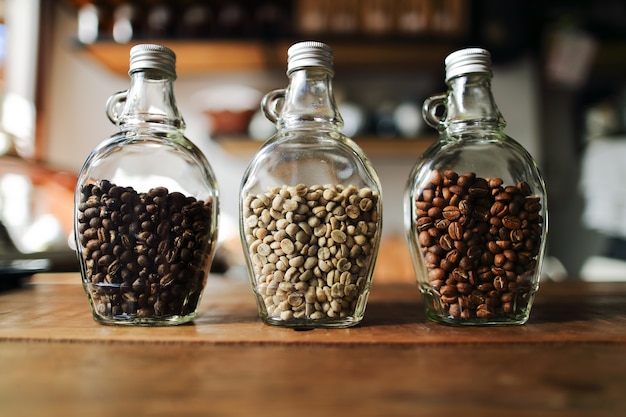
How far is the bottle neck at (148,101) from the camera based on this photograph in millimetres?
691

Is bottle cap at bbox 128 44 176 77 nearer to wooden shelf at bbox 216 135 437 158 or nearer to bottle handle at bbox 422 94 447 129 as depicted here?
bottle handle at bbox 422 94 447 129

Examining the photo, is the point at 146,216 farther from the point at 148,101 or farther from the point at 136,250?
the point at 148,101

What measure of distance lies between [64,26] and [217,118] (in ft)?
3.62

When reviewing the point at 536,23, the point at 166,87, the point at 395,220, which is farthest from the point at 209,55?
the point at 166,87

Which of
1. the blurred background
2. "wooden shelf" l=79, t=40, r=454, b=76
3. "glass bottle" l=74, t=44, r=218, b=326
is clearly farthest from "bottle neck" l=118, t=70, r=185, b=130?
"wooden shelf" l=79, t=40, r=454, b=76

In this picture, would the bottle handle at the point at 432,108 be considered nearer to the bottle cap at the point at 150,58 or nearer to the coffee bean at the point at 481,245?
the coffee bean at the point at 481,245

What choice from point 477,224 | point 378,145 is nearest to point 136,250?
point 477,224

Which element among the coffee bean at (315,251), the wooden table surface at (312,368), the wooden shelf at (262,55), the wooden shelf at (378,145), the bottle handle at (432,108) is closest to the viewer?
the wooden table surface at (312,368)

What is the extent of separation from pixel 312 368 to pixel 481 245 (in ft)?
0.97

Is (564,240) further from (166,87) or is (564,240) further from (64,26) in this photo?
(64,26)

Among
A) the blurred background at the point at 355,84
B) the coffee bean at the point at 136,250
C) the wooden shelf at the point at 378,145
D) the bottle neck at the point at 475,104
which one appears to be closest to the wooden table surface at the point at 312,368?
the coffee bean at the point at 136,250

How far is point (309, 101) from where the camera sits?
2.20 feet

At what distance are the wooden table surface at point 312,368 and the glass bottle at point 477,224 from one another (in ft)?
0.12

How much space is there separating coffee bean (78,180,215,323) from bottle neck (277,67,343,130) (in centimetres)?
18
